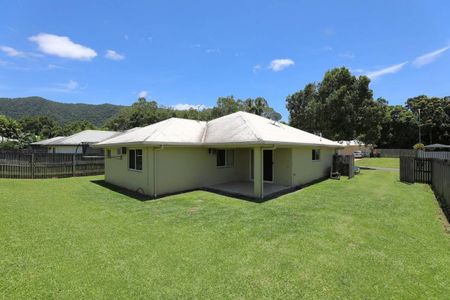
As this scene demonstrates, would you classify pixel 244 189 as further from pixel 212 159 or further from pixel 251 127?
pixel 251 127

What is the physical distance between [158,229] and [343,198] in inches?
287

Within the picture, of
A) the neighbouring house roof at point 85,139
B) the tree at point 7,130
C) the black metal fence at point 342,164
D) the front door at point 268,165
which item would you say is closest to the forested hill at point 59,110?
the tree at point 7,130

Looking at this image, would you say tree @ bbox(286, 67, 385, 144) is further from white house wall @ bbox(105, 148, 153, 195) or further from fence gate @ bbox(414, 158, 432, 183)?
white house wall @ bbox(105, 148, 153, 195)

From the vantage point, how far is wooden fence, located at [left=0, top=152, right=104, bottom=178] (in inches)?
591

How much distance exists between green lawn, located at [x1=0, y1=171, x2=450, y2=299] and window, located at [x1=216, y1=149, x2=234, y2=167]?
14.3 feet

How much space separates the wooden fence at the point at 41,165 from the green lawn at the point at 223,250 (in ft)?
24.4

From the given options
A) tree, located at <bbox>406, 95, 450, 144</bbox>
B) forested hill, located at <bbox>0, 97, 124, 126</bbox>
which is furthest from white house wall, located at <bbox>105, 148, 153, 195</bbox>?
forested hill, located at <bbox>0, 97, 124, 126</bbox>

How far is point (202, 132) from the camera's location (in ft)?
45.2

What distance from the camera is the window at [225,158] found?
43.7 ft

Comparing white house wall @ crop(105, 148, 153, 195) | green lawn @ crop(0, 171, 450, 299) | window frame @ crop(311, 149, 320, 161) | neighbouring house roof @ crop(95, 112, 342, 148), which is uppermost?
neighbouring house roof @ crop(95, 112, 342, 148)

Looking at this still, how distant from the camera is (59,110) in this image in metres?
87.6

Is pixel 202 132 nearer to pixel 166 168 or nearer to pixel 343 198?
pixel 166 168

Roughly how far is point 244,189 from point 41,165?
12542mm

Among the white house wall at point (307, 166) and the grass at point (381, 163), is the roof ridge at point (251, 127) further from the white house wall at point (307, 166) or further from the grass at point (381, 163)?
the grass at point (381, 163)
